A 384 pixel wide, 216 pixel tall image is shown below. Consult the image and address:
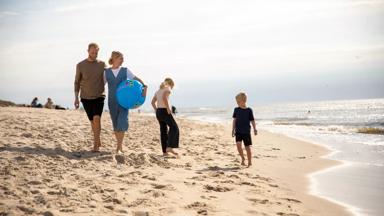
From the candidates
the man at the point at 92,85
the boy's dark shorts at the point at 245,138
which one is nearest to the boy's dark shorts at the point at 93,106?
the man at the point at 92,85

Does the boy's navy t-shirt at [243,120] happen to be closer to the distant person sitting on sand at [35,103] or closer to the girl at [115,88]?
the girl at [115,88]

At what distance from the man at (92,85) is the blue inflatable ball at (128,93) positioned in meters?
0.39

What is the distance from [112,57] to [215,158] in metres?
3.31

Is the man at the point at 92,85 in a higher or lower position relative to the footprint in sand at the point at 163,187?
higher

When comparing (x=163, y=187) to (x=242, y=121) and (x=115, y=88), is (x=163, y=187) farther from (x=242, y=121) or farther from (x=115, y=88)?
(x=242, y=121)

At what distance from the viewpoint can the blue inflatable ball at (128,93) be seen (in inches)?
269

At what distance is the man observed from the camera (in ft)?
22.7

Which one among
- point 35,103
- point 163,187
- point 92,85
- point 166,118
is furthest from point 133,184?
point 35,103

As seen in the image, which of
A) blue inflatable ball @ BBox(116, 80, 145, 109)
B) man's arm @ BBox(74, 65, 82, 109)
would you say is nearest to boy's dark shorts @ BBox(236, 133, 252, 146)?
blue inflatable ball @ BBox(116, 80, 145, 109)

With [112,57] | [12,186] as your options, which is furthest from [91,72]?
[12,186]

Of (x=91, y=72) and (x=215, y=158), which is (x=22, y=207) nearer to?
(x=91, y=72)

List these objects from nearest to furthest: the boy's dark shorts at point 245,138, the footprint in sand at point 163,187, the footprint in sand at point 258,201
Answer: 1. the footprint in sand at point 258,201
2. the footprint in sand at point 163,187
3. the boy's dark shorts at point 245,138

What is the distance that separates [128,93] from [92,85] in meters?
0.70

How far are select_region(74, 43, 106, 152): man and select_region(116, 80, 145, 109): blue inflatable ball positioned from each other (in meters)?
0.39
